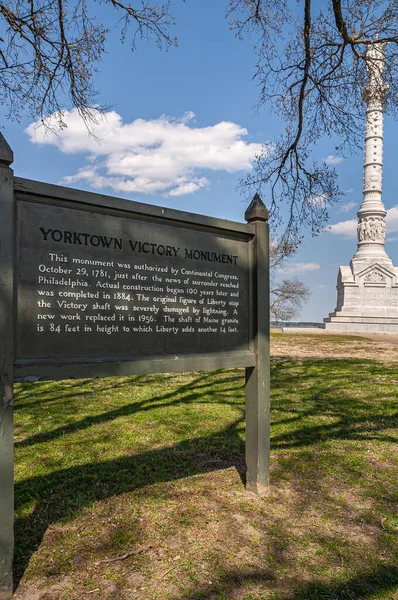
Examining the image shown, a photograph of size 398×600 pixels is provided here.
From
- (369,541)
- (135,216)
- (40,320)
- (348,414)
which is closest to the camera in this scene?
(40,320)

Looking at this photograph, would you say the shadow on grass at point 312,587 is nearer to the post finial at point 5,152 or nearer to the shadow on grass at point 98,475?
the shadow on grass at point 98,475

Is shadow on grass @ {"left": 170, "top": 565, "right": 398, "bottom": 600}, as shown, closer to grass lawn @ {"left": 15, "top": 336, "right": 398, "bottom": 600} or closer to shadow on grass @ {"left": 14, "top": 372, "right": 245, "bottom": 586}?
grass lawn @ {"left": 15, "top": 336, "right": 398, "bottom": 600}

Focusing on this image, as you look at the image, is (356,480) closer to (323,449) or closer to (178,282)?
(323,449)

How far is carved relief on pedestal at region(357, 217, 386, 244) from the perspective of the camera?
36.2m

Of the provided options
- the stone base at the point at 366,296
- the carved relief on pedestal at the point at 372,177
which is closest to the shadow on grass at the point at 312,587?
the stone base at the point at 366,296

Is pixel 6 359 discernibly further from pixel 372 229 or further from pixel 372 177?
pixel 372 177

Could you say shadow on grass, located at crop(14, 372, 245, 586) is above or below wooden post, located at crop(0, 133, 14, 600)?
below

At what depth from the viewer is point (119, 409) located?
6727 mm

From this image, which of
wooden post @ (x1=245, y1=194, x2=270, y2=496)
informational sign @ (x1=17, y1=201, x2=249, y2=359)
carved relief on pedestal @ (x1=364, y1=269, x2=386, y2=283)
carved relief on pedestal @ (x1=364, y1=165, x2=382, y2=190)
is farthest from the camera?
carved relief on pedestal @ (x1=364, y1=165, x2=382, y2=190)

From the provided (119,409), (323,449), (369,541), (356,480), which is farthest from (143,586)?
(119,409)

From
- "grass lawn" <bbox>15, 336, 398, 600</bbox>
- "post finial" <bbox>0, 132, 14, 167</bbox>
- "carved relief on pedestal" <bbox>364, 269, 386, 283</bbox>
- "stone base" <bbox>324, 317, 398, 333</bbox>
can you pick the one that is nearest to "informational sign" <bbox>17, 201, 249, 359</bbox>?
"post finial" <bbox>0, 132, 14, 167</bbox>

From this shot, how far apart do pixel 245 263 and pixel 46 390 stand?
242 inches

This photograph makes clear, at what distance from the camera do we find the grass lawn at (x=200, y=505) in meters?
2.51

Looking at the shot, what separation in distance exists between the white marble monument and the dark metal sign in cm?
3363
